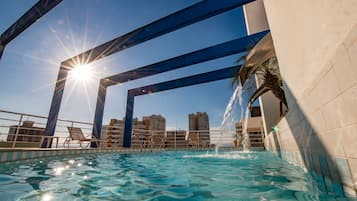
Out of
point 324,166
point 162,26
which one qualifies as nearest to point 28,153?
point 162,26

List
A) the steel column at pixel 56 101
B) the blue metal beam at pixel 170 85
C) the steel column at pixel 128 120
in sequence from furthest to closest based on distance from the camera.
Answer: the steel column at pixel 128 120 → the blue metal beam at pixel 170 85 → the steel column at pixel 56 101

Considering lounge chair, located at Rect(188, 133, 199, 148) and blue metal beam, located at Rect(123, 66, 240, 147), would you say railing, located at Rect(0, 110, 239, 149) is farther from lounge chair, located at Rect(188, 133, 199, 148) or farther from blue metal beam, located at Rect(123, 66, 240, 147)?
blue metal beam, located at Rect(123, 66, 240, 147)

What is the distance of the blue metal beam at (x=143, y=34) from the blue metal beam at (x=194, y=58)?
3.44 feet

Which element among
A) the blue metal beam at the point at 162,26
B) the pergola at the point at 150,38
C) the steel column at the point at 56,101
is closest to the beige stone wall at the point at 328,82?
the blue metal beam at the point at 162,26

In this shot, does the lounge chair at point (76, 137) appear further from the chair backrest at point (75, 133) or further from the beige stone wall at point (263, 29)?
the beige stone wall at point (263, 29)

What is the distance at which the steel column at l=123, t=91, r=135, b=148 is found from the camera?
6.95 metres

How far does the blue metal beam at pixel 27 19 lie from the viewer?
345cm

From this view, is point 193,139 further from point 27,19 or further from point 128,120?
point 27,19

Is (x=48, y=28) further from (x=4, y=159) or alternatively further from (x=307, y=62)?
(x=307, y=62)

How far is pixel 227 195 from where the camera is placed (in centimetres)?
95

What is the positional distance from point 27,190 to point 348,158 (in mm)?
1882

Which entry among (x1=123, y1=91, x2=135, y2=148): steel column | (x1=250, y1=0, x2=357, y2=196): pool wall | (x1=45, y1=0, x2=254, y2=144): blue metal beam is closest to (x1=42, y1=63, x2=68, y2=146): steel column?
(x1=45, y1=0, x2=254, y2=144): blue metal beam

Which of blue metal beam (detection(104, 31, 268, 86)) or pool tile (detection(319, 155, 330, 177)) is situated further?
blue metal beam (detection(104, 31, 268, 86))

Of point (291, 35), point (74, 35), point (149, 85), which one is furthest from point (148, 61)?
point (291, 35)
